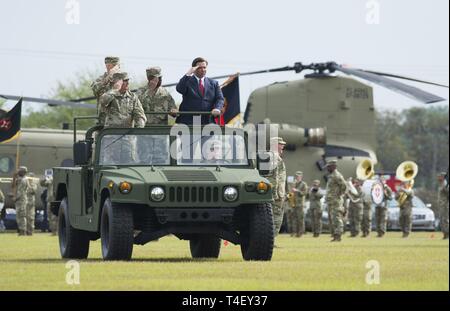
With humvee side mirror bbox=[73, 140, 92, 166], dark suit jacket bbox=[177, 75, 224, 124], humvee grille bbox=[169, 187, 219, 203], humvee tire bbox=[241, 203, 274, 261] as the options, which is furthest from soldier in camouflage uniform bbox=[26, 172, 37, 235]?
humvee grille bbox=[169, 187, 219, 203]

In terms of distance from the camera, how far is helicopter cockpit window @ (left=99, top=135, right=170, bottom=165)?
19812mm

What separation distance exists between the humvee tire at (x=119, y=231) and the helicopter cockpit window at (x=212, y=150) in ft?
4.61

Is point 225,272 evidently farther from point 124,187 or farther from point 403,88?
point 403,88

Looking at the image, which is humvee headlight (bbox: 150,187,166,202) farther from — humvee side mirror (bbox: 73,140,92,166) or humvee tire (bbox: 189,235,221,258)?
humvee tire (bbox: 189,235,221,258)

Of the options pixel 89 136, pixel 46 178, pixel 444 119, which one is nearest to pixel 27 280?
pixel 89 136

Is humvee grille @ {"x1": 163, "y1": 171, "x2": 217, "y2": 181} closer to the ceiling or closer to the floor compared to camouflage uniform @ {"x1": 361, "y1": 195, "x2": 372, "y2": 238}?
closer to the ceiling

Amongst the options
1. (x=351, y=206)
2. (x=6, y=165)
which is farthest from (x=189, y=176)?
(x=6, y=165)

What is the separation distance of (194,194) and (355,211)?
22.8 metres

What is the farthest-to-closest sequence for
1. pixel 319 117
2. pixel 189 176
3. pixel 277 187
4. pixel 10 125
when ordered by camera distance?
1. pixel 319 117
2. pixel 10 125
3. pixel 277 187
4. pixel 189 176

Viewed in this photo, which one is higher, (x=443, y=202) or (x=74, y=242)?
(x=74, y=242)

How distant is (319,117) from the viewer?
48.0 meters

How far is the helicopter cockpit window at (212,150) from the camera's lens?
1995 centimetres

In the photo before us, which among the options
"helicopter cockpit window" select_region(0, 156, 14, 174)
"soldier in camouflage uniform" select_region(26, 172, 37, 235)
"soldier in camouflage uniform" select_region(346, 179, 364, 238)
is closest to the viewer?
"soldier in camouflage uniform" select_region(26, 172, 37, 235)
